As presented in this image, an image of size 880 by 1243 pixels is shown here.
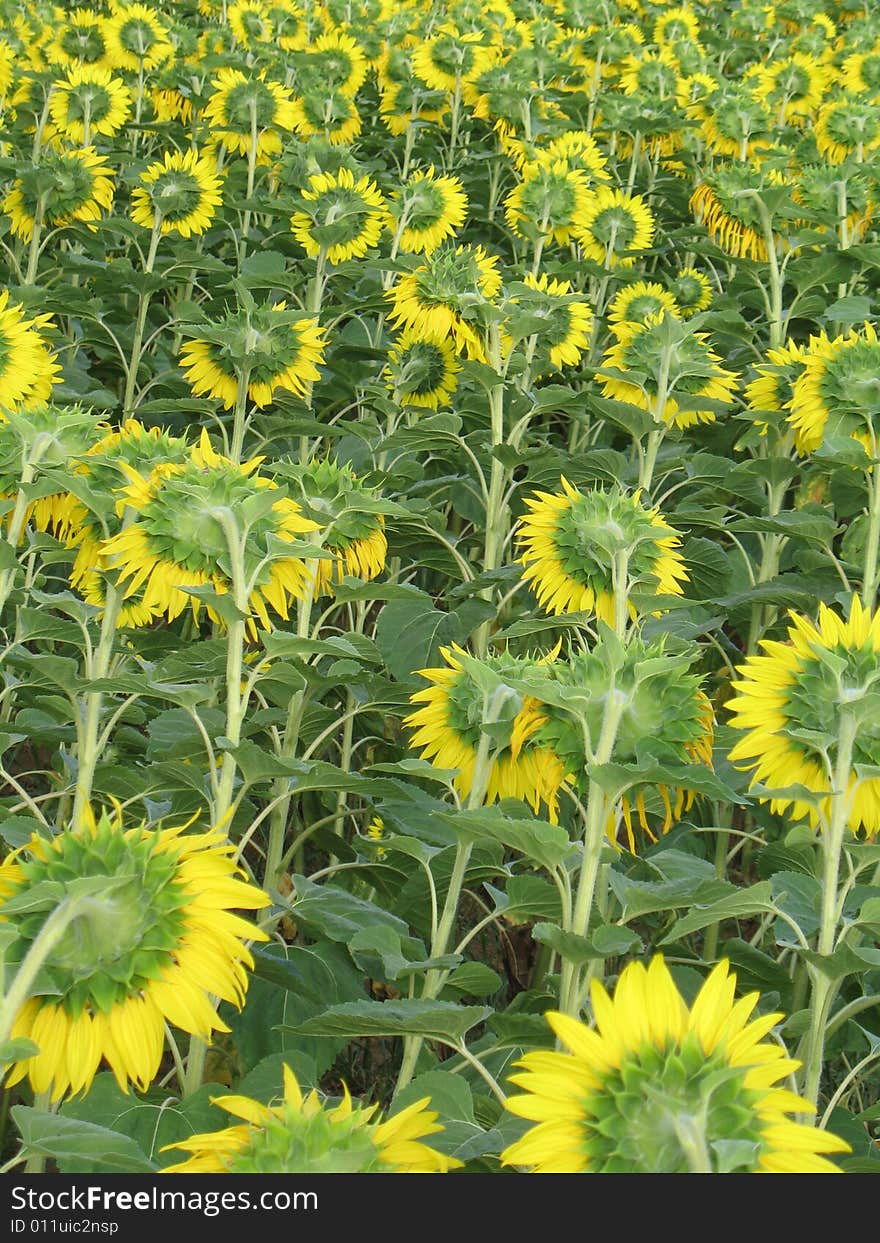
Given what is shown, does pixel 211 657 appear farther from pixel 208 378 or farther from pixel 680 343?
pixel 680 343

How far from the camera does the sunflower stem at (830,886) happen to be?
1158mm

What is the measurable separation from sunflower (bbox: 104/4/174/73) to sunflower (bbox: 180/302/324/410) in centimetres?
260

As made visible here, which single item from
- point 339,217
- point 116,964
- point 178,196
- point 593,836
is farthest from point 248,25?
point 116,964

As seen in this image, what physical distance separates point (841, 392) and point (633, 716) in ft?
3.29

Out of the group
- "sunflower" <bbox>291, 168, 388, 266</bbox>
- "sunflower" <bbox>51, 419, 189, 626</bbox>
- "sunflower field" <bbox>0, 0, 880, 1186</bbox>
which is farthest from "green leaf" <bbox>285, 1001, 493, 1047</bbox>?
"sunflower" <bbox>291, 168, 388, 266</bbox>

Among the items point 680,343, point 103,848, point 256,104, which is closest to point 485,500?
point 680,343

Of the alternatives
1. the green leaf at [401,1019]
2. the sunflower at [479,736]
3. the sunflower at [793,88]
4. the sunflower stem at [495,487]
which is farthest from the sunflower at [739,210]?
the green leaf at [401,1019]

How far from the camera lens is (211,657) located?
5.15 ft

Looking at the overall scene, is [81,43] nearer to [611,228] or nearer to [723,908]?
[611,228]

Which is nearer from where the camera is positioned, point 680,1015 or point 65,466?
point 680,1015

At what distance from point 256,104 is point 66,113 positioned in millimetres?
664

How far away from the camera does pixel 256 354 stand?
230 centimetres

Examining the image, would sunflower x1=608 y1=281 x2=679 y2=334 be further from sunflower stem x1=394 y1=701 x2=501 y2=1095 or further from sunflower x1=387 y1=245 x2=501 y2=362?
sunflower stem x1=394 y1=701 x2=501 y2=1095

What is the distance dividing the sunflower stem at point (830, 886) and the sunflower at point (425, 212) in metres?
2.14
